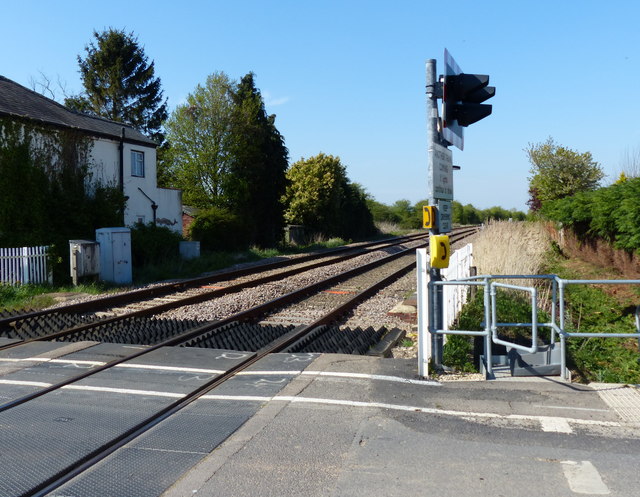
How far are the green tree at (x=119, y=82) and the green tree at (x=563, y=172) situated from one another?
120 feet

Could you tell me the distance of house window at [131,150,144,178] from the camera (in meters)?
26.6

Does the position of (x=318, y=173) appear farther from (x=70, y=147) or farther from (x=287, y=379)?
(x=287, y=379)

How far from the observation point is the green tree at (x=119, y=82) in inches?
2197

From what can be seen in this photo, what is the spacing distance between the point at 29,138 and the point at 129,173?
25.2 ft

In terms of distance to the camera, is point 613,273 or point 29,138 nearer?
point 613,273

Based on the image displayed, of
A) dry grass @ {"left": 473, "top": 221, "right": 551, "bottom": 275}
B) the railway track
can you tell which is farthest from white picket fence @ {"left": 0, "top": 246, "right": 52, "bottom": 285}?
dry grass @ {"left": 473, "top": 221, "right": 551, "bottom": 275}

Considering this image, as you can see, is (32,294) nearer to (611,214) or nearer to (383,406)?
(383,406)

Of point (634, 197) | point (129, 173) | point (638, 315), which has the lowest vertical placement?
point (638, 315)

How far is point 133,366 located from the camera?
22.0 feet

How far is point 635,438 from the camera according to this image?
179 inches

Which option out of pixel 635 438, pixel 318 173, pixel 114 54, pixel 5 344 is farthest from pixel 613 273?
pixel 114 54

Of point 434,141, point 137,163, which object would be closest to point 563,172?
point 137,163

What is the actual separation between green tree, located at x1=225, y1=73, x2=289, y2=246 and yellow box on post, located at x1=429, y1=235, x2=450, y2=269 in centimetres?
2832

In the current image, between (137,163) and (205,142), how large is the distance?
9.57 metres
